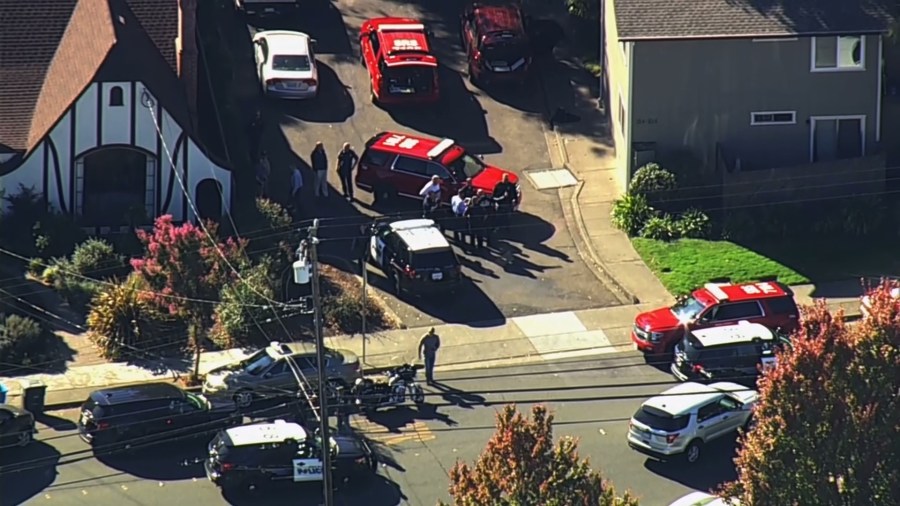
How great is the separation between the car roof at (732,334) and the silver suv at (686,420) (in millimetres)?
2063

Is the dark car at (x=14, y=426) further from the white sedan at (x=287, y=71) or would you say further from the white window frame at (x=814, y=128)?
the white window frame at (x=814, y=128)

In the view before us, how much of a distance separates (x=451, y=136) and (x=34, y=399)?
54.0 ft

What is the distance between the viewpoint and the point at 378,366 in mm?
41281

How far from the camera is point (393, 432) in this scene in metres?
38.0

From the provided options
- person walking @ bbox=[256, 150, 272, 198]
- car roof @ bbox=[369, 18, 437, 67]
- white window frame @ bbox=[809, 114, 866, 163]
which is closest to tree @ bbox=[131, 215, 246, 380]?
person walking @ bbox=[256, 150, 272, 198]

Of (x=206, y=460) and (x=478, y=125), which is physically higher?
(x=478, y=125)

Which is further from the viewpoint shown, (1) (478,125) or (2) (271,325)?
(1) (478,125)

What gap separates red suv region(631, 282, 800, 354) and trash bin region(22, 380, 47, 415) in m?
12.4

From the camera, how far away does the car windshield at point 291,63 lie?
171 ft

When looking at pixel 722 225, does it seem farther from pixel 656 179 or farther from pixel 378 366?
pixel 378 366

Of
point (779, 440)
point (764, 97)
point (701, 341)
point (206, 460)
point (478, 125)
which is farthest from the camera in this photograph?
point (478, 125)

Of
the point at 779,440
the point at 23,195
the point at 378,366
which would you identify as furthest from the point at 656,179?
the point at 779,440

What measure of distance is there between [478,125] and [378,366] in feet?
40.4

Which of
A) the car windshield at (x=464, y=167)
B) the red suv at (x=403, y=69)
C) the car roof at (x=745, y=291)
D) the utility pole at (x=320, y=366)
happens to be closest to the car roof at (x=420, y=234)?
the car windshield at (x=464, y=167)
